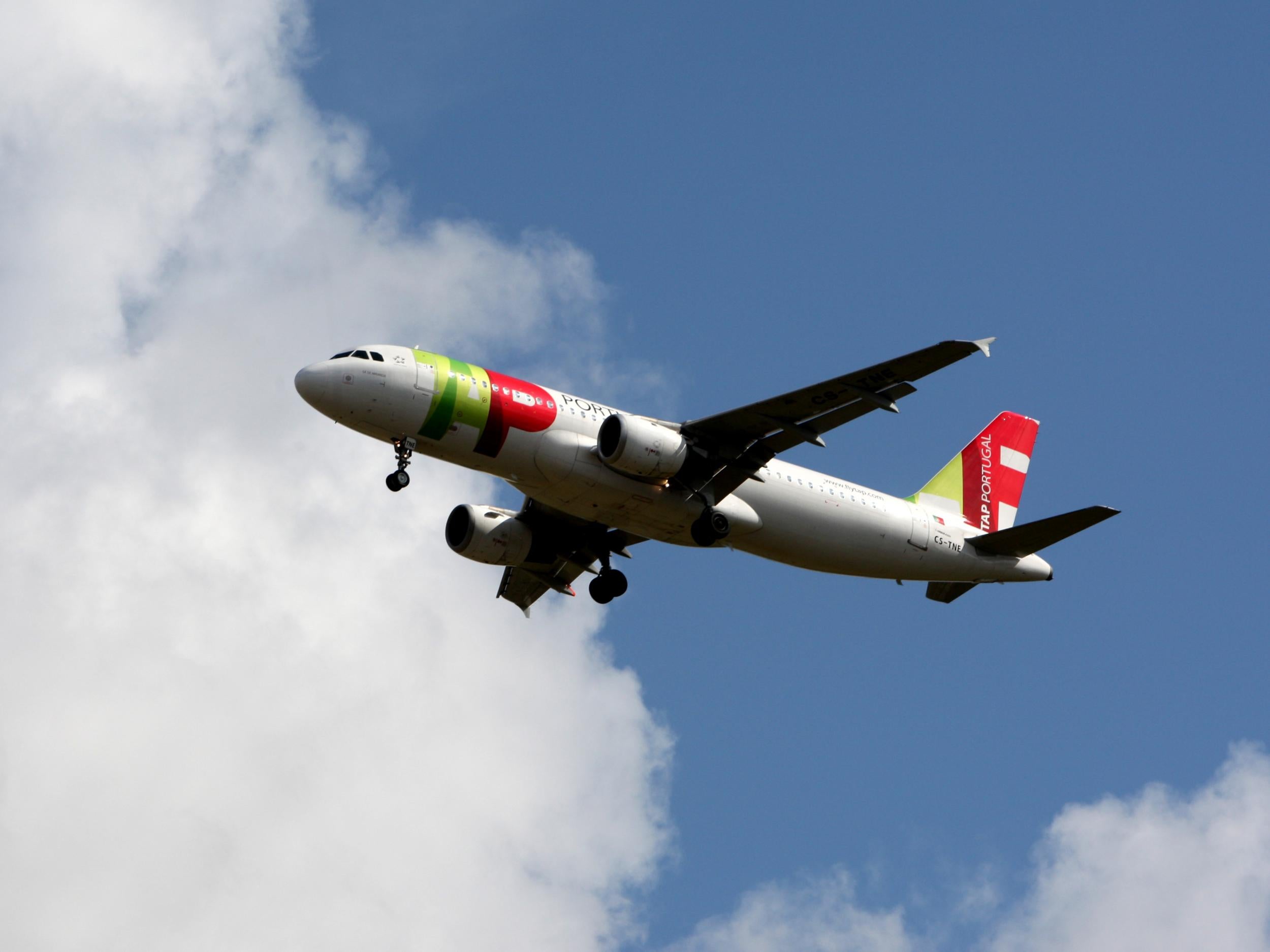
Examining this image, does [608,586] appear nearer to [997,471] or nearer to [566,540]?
[566,540]

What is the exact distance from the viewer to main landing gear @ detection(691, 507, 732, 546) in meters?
39.6

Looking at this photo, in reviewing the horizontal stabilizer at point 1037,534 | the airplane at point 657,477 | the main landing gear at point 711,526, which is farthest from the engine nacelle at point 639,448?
the horizontal stabilizer at point 1037,534

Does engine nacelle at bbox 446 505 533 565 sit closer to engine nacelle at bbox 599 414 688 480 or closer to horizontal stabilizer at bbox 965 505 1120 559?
engine nacelle at bbox 599 414 688 480

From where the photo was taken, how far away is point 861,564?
4256cm

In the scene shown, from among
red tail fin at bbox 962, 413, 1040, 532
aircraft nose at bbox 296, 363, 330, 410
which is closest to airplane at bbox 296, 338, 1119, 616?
aircraft nose at bbox 296, 363, 330, 410

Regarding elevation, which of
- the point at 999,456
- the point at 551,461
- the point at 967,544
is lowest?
the point at 551,461

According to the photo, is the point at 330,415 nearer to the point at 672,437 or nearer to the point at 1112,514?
the point at 672,437

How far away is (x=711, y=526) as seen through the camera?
130 feet

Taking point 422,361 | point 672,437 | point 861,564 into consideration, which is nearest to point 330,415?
point 422,361

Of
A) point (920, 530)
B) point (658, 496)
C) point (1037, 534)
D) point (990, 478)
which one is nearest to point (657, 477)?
point (658, 496)

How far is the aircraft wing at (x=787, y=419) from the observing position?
36.2 metres

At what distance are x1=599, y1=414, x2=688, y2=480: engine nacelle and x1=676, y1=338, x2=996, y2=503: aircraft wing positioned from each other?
1.06 metres

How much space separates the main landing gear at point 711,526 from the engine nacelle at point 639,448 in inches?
70.3

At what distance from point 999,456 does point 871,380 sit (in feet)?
47.7
